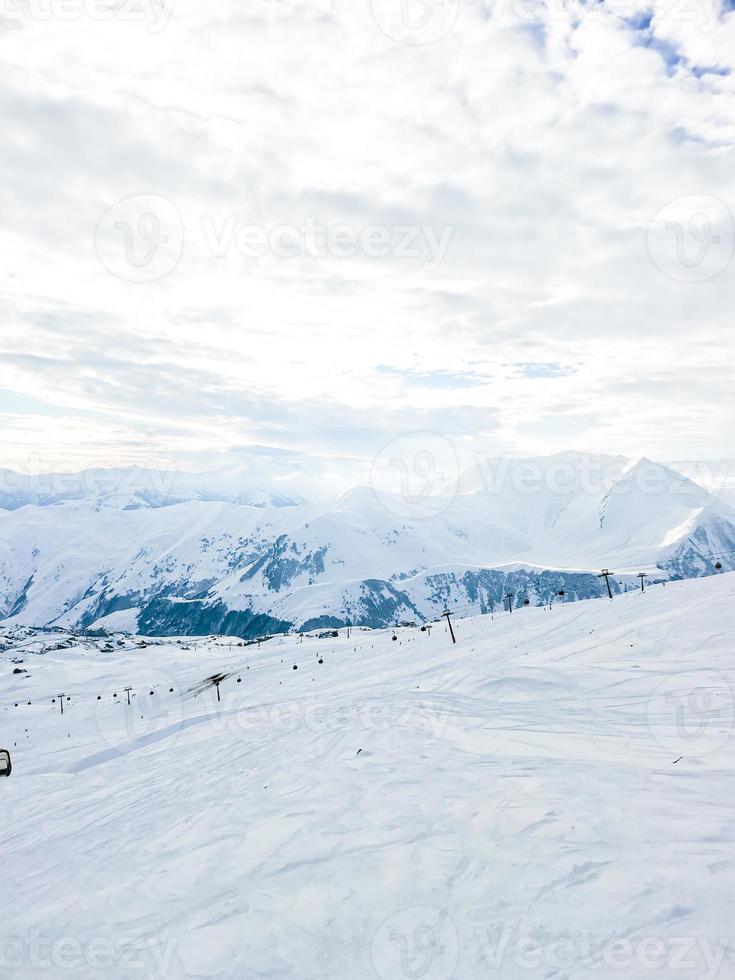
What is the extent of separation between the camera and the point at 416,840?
9289mm

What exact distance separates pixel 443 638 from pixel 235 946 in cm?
3907

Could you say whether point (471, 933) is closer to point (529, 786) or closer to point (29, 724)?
point (529, 786)

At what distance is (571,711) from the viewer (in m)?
17.5

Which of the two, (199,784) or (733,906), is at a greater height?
(733,906)

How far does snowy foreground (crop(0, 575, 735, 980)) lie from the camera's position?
673 centimetres

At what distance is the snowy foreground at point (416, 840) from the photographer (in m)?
6.73

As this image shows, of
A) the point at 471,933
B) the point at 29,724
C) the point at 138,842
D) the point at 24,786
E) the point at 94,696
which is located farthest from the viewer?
the point at 94,696

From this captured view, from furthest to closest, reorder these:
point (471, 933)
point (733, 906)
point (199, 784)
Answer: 1. point (199, 784)
2. point (471, 933)
3. point (733, 906)

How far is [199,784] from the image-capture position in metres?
15.7

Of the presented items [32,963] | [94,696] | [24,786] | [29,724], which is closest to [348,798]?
[32,963]

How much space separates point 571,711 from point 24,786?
22.4 metres

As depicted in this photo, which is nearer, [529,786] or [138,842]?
[529,786]

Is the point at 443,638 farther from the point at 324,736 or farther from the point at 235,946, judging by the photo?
the point at 235,946

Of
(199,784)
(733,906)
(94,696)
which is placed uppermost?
(733,906)
